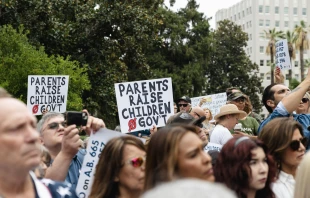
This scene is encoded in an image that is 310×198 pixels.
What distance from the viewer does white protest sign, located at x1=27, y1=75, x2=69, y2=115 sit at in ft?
35.2

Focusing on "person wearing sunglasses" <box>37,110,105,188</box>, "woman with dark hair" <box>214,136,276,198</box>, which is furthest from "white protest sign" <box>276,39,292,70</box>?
"woman with dark hair" <box>214,136,276,198</box>

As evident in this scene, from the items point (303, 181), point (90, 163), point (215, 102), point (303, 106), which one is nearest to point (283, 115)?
point (303, 106)

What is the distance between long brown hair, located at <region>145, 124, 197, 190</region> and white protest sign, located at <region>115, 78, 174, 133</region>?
3.80 meters

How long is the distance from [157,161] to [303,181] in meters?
0.84

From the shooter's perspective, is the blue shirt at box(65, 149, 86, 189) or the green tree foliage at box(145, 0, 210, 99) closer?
the blue shirt at box(65, 149, 86, 189)

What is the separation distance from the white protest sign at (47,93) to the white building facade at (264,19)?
108 meters

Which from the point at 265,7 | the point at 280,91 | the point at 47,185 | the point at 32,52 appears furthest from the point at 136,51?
the point at 265,7

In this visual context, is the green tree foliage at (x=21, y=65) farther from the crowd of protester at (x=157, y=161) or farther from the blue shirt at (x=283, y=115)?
the crowd of protester at (x=157, y=161)

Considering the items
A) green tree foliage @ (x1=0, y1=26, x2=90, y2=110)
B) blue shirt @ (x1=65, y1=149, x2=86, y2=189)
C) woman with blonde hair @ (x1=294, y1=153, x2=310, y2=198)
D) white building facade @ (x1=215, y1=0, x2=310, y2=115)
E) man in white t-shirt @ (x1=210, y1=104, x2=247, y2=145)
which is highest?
white building facade @ (x1=215, y1=0, x2=310, y2=115)

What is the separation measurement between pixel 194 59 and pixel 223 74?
1034 cm

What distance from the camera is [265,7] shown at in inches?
4914

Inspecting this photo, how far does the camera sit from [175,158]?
344 centimetres

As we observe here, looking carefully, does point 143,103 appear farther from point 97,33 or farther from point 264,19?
point 264,19

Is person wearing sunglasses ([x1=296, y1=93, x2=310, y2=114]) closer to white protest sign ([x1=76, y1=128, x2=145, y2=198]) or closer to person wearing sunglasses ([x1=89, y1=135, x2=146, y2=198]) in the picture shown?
white protest sign ([x1=76, y1=128, x2=145, y2=198])
